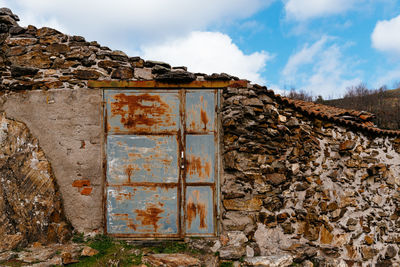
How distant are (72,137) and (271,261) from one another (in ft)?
11.7

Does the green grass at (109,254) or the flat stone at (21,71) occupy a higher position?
the flat stone at (21,71)

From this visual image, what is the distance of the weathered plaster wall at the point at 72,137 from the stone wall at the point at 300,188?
205cm

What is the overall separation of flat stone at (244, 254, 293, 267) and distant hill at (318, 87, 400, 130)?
73.0 feet

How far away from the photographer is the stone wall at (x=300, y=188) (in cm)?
405

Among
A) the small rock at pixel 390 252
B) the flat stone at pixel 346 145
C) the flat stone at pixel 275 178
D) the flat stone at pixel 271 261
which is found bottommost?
the small rock at pixel 390 252

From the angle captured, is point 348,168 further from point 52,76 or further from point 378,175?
point 52,76

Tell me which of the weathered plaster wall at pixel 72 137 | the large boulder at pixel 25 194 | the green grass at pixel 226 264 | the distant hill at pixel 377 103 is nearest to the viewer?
the large boulder at pixel 25 194

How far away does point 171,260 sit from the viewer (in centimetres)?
362

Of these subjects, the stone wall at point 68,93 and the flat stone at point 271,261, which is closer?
the flat stone at point 271,261

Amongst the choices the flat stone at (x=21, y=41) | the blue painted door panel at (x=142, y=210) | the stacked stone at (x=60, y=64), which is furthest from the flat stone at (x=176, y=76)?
the flat stone at (x=21, y=41)

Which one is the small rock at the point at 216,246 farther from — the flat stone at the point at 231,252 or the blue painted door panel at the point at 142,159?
the blue painted door panel at the point at 142,159

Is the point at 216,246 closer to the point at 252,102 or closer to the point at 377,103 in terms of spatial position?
the point at 252,102

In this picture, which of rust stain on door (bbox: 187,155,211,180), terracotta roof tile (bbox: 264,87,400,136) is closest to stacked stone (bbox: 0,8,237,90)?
terracotta roof tile (bbox: 264,87,400,136)

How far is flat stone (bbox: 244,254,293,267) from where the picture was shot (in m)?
3.76
